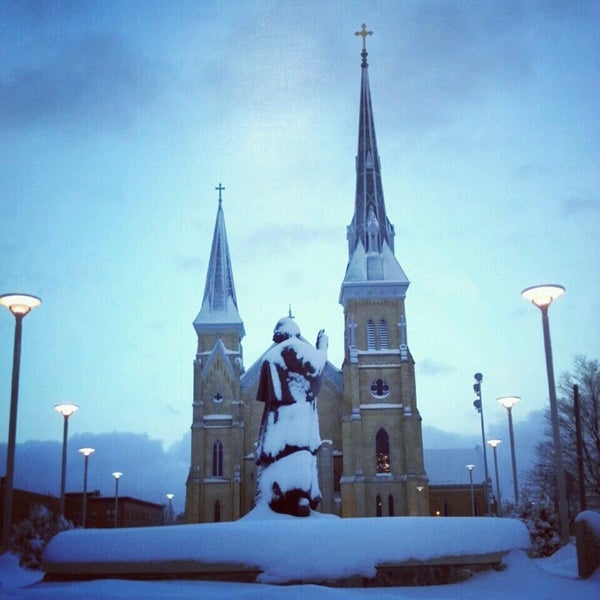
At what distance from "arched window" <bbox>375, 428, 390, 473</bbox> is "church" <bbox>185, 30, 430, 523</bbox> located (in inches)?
2.9

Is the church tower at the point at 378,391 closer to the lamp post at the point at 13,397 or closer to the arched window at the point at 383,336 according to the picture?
the arched window at the point at 383,336

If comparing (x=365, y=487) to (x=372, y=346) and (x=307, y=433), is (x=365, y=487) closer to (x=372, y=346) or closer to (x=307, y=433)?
(x=372, y=346)

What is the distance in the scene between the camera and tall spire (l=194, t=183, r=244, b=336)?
206ft

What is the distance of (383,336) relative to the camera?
58031 millimetres

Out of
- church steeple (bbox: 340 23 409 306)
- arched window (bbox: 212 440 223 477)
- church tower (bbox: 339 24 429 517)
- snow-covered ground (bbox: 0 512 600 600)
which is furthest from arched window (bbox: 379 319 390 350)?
snow-covered ground (bbox: 0 512 600 600)

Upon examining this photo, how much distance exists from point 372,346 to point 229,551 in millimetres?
48268

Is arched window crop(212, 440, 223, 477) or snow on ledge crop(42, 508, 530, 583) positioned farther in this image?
arched window crop(212, 440, 223, 477)

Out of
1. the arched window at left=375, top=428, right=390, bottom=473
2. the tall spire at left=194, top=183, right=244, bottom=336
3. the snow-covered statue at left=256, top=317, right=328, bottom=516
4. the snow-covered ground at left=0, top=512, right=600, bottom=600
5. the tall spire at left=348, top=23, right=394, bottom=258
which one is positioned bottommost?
the snow-covered ground at left=0, top=512, right=600, bottom=600

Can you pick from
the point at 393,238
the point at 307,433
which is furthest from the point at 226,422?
the point at 307,433

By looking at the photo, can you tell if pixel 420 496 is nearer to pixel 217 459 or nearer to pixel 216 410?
pixel 217 459

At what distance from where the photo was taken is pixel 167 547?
10344 mm

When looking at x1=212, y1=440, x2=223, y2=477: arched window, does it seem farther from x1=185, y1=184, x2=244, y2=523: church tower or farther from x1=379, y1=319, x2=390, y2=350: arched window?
x1=379, y1=319, x2=390, y2=350: arched window

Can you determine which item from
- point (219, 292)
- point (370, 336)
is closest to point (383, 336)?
point (370, 336)

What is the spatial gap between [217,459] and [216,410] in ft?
12.4
